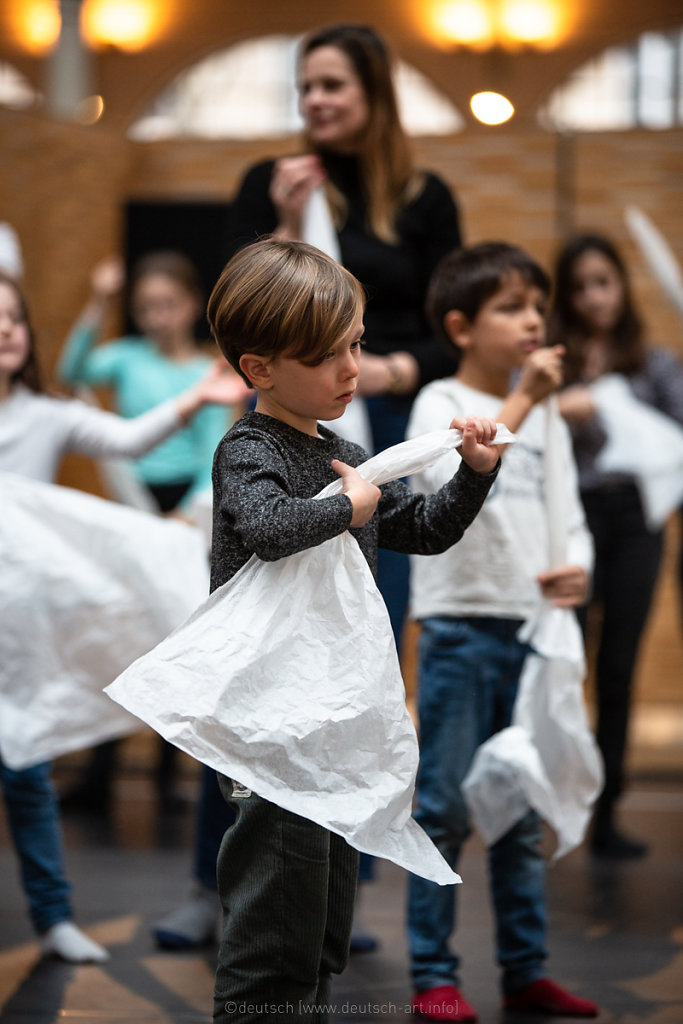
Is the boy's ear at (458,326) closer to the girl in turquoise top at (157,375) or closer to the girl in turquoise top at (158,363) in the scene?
the girl in turquoise top at (157,375)

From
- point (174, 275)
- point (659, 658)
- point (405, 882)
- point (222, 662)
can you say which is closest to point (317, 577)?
point (222, 662)

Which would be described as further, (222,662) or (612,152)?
(612,152)

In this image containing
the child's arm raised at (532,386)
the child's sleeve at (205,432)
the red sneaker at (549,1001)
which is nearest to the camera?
the child's arm raised at (532,386)

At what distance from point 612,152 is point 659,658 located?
1697mm

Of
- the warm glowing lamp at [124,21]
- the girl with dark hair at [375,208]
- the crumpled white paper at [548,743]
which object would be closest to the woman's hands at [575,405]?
the girl with dark hair at [375,208]

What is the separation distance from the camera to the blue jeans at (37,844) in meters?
2.21

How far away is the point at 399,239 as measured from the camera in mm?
2314

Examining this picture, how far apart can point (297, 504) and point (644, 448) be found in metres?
1.69

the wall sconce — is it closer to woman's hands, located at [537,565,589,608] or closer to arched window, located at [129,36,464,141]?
arched window, located at [129,36,464,141]

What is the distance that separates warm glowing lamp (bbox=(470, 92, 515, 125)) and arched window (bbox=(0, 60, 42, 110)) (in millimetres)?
1669

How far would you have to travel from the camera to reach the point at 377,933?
2.39m

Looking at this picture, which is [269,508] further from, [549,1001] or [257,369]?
[549,1001]

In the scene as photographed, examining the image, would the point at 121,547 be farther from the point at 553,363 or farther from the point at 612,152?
the point at 612,152

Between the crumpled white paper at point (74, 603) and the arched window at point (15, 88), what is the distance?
287 centimetres
